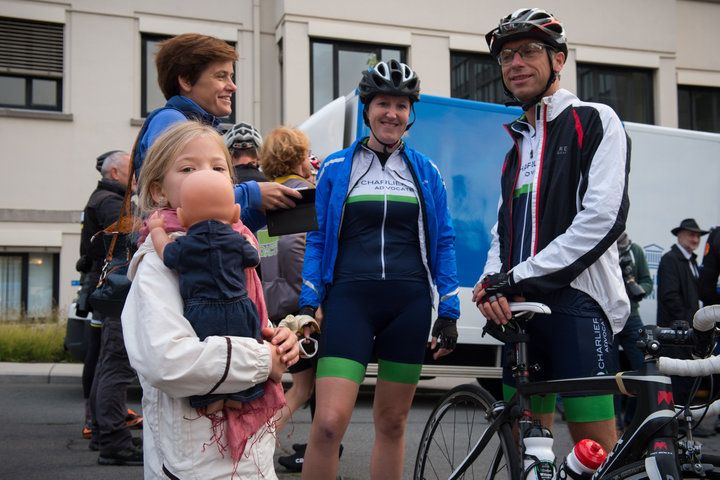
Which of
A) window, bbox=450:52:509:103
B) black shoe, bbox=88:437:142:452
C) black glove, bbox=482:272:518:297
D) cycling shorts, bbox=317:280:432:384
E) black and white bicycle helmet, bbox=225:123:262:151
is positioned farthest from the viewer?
window, bbox=450:52:509:103

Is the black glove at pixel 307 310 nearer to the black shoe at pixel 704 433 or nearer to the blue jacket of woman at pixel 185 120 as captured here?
the blue jacket of woman at pixel 185 120

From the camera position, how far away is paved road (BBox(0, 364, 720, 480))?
446 cm

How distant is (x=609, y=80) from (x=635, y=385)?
1493cm

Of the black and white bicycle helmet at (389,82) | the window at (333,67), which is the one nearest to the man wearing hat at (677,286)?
the black and white bicycle helmet at (389,82)

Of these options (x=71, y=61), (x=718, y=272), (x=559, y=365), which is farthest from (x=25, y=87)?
(x=559, y=365)

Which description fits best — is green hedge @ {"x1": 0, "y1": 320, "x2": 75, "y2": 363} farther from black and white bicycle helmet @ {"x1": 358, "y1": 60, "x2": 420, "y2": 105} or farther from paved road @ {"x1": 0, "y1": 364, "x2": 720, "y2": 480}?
black and white bicycle helmet @ {"x1": 358, "y1": 60, "x2": 420, "y2": 105}

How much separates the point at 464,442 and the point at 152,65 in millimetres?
12240

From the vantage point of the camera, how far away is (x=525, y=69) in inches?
115

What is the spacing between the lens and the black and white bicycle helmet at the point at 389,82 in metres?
3.45

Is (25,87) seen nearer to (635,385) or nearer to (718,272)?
(718,272)

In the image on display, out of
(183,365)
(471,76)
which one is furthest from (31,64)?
(183,365)

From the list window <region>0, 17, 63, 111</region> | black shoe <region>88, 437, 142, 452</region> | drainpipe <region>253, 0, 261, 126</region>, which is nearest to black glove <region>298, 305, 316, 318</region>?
black shoe <region>88, 437, 142, 452</region>

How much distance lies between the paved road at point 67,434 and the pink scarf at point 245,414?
Result: 244cm

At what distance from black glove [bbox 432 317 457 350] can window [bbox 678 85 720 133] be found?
15.5 meters
